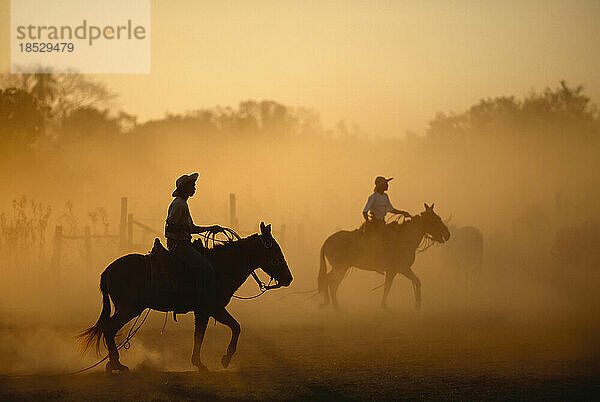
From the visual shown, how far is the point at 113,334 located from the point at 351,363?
11.0 feet

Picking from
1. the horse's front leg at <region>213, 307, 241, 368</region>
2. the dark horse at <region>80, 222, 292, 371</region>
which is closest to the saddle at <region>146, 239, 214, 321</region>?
the dark horse at <region>80, 222, 292, 371</region>

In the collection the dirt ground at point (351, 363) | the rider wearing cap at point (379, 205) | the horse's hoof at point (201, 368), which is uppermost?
the rider wearing cap at point (379, 205)

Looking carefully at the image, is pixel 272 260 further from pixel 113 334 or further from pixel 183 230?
pixel 113 334

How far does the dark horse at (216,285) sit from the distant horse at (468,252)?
16.6 metres

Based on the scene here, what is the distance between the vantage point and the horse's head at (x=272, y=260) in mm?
14234

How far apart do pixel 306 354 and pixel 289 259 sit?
2237cm

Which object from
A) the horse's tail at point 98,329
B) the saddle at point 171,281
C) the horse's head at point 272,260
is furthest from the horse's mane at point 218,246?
the horse's tail at point 98,329

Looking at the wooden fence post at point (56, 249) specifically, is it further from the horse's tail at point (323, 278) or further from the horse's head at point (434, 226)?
the horse's head at point (434, 226)

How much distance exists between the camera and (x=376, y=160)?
75.0m

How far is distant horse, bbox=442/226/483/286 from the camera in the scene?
99.4 feet

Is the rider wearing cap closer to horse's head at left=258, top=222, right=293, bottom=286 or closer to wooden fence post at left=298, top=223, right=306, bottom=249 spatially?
horse's head at left=258, top=222, right=293, bottom=286

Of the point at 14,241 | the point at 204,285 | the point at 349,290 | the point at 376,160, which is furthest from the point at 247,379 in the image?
the point at 376,160

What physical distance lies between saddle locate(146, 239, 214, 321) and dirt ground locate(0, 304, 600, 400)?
955 mm

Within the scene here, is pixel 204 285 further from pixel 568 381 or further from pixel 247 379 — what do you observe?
pixel 568 381
